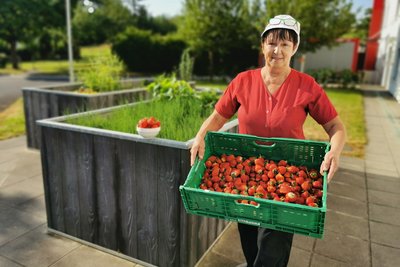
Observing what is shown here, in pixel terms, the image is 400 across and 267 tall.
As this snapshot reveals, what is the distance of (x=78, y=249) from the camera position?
359 centimetres

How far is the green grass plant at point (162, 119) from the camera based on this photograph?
11.4ft

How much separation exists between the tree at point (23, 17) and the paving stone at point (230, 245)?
1282 inches

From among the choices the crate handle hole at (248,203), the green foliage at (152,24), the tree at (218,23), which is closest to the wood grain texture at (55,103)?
the crate handle hole at (248,203)

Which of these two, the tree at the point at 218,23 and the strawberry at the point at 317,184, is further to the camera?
the tree at the point at 218,23

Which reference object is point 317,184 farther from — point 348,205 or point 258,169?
point 348,205

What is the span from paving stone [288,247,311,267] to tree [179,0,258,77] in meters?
20.8

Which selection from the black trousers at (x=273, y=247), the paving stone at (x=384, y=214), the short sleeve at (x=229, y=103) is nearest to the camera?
the black trousers at (x=273, y=247)

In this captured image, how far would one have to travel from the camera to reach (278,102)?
2416 millimetres

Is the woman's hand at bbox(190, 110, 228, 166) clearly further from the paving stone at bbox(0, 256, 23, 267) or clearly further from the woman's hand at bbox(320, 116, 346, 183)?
the paving stone at bbox(0, 256, 23, 267)

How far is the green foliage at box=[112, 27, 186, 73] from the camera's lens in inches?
1093

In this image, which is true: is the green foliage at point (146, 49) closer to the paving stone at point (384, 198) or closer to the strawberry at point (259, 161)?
the paving stone at point (384, 198)

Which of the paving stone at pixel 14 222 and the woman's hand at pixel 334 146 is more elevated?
the woman's hand at pixel 334 146

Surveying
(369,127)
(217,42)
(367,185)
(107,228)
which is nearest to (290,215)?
(107,228)

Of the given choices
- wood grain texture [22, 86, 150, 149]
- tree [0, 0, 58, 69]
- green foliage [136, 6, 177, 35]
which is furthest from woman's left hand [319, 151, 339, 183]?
green foliage [136, 6, 177, 35]
